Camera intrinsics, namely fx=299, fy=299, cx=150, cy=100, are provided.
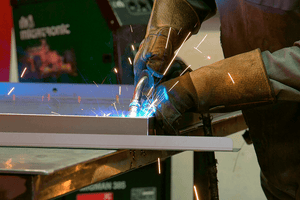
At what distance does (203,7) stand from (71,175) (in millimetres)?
877

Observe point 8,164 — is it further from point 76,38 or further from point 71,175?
point 76,38

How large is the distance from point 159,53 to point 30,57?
1.11 metres

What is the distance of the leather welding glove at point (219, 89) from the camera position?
2.16ft

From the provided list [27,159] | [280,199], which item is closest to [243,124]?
[280,199]

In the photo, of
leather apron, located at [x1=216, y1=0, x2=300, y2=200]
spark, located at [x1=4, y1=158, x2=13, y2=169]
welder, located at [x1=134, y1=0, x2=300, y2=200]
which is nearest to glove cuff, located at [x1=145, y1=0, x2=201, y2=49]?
welder, located at [x1=134, y1=0, x2=300, y2=200]

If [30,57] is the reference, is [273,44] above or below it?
below

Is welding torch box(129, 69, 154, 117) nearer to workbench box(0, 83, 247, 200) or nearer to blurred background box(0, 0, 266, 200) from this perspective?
workbench box(0, 83, 247, 200)

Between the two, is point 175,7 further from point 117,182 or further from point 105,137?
point 117,182

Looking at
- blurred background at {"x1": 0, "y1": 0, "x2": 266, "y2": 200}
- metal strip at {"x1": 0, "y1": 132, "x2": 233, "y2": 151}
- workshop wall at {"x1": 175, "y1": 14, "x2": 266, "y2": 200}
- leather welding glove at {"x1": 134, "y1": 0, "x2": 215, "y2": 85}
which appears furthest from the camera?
workshop wall at {"x1": 175, "y1": 14, "x2": 266, "y2": 200}

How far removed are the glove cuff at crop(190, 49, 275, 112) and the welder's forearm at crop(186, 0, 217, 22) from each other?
0.46 metres

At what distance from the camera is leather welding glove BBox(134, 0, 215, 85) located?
1028 millimetres

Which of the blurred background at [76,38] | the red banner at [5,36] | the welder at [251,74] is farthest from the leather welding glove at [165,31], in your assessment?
the red banner at [5,36]

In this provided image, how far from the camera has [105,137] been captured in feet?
1.79

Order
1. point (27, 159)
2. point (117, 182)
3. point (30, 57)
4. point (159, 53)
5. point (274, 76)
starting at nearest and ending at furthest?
point (27, 159), point (274, 76), point (159, 53), point (117, 182), point (30, 57)
